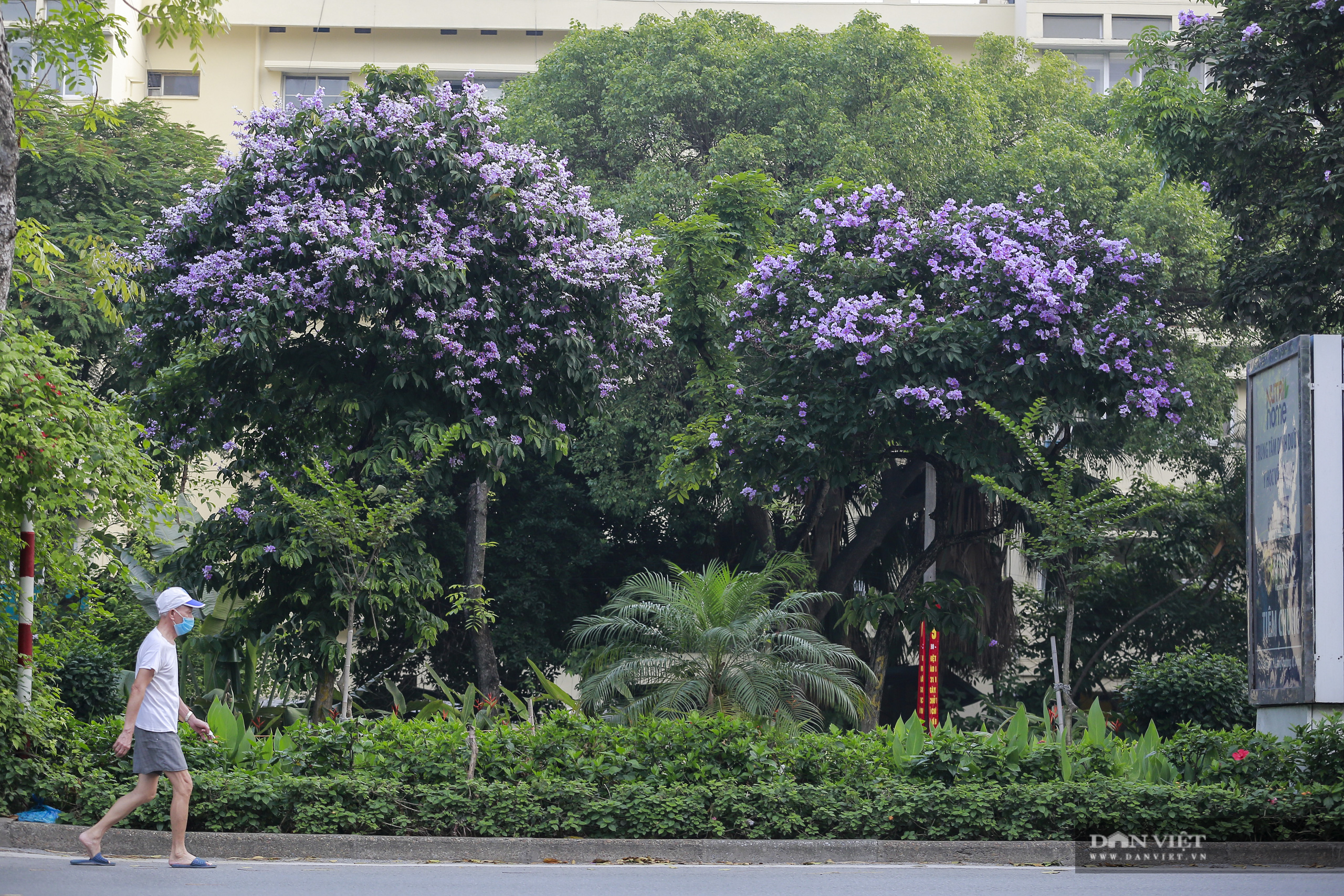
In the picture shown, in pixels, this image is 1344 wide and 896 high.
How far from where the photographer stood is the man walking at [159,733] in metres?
7.57

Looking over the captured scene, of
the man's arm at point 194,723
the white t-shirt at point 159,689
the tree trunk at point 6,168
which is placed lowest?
the man's arm at point 194,723

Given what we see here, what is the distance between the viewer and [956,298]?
17.4 metres

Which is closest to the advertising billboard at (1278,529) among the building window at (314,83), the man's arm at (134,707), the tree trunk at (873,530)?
the man's arm at (134,707)

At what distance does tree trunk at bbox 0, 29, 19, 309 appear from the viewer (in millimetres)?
8414

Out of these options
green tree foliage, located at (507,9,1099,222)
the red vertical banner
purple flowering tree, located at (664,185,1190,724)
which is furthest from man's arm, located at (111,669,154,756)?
green tree foliage, located at (507,9,1099,222)

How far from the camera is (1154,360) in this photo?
17.3 meters

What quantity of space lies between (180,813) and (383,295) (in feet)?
24.8

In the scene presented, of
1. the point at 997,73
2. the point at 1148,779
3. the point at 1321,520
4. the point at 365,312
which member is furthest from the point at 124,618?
the point at 997,73

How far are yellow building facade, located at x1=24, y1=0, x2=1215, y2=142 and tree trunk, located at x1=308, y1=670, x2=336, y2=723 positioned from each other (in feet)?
86.4

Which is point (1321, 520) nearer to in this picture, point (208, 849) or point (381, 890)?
point (381, 890)

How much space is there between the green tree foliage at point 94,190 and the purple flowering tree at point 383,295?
4978 mm

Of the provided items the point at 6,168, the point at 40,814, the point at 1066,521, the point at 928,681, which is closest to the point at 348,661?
the point at 40,814

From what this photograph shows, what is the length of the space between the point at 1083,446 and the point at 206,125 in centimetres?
2794

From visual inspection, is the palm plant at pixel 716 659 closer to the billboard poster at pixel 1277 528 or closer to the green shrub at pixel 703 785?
the green shrub at pixel 703 785
